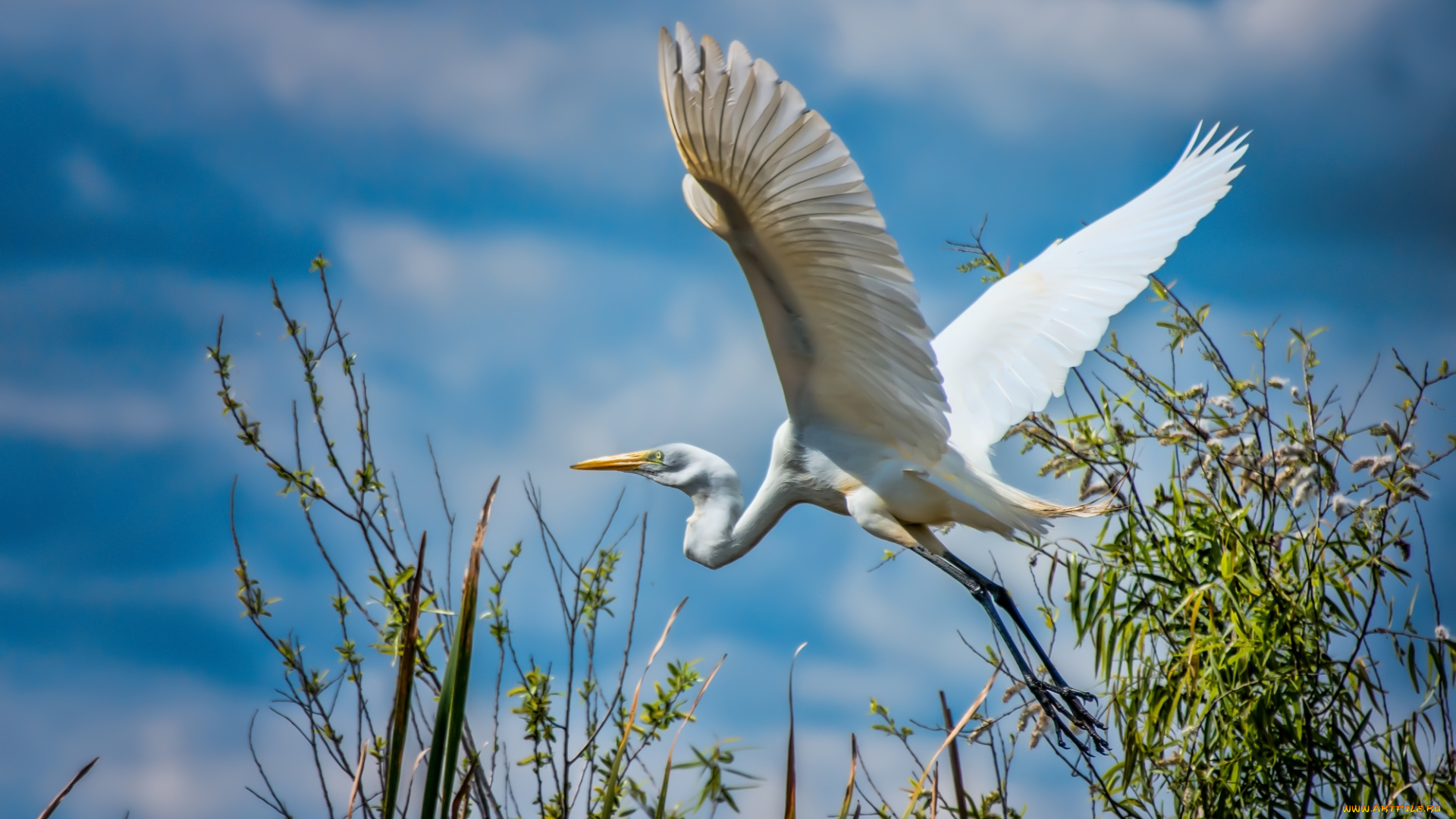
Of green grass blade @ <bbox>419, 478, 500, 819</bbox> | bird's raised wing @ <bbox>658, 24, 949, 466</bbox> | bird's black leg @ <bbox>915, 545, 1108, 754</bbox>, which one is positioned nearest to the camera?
green grass blade @ <bbox>419, 478, 500, 819</bbox>

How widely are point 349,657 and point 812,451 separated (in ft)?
4.16

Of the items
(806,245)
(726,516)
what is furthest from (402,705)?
(726,516)

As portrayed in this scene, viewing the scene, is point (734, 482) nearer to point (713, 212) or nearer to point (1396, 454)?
point (713, 212)

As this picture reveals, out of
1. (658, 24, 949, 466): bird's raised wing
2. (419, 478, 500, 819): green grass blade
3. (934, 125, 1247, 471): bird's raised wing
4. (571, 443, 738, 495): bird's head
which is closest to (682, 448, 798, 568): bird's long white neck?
(571, 443, 738, 495): bird's head

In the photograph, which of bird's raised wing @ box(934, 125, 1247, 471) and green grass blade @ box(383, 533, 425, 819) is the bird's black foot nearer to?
bird's raised wing @ box(934, 125, 1247, 471)

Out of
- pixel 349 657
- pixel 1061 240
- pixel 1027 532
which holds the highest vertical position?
pixel 1061 240

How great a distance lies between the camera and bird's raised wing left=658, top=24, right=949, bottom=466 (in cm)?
181

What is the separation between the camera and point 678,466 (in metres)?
3.02

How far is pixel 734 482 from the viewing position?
296cm

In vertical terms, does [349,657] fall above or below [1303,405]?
below

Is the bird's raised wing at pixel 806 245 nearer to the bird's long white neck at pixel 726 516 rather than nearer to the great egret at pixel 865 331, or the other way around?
the great egret at pixel 865 331

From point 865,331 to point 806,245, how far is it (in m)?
0.33

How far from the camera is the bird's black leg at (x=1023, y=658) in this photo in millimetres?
2730

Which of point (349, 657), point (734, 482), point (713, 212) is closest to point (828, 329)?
point (713, 212)
